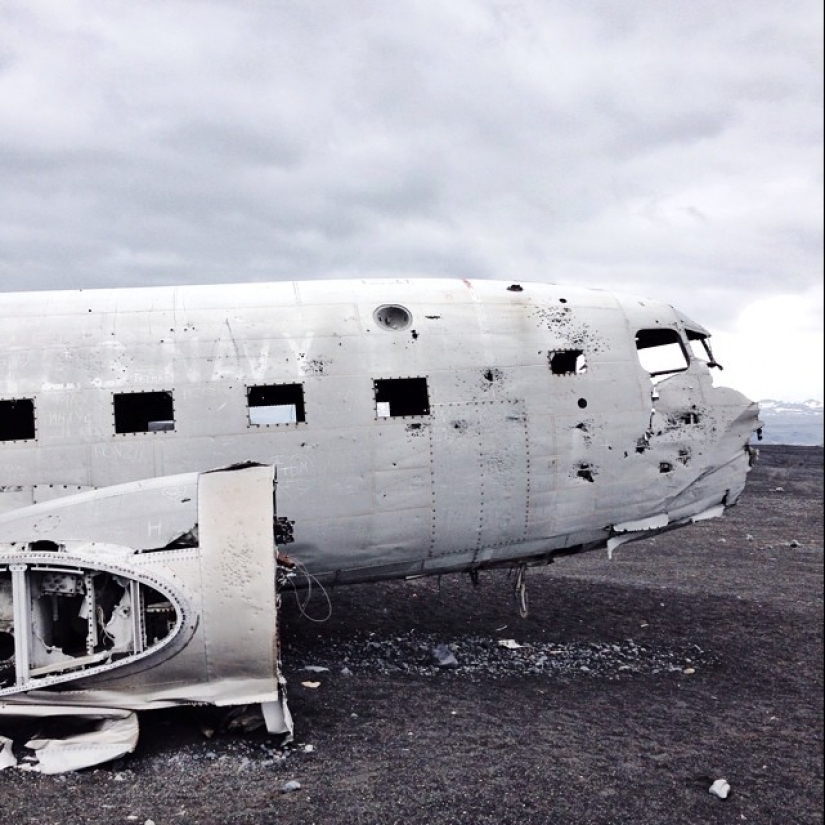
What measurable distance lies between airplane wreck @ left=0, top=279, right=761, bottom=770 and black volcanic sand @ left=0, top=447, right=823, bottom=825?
2.40ft

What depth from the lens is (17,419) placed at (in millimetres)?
7945

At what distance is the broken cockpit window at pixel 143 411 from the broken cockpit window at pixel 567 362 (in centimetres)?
481

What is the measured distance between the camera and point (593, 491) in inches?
360

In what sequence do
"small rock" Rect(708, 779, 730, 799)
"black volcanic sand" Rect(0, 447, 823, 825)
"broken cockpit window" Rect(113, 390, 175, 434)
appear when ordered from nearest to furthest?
1. "black volcanic sand" Rect(0, 447, 823, 825)
2. "small rock" Rect(708, 779, 730, 799)
3. "broken cockpit window" Rect(113, 390, 175, 434)

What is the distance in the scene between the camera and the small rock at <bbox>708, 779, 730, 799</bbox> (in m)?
7.18

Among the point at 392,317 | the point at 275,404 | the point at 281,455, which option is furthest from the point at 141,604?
the point at 392,317

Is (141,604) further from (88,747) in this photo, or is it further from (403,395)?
(403,395)

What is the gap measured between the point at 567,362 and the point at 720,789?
522 centimetres

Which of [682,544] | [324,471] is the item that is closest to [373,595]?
[324,471]

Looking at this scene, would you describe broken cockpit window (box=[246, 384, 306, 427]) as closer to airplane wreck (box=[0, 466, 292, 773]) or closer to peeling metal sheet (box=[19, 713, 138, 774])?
airplane wreck (box=[0, 466, 292, 773])

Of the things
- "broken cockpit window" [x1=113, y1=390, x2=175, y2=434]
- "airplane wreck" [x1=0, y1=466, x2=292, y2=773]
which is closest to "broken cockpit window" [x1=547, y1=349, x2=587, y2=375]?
"airplane wreck" [x1=0, y1=466, x2=292, y2=773]

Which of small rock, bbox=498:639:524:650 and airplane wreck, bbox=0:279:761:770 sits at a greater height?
airplane wreck, bbox=0:279:761:770

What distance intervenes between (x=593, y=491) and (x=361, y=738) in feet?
13.7

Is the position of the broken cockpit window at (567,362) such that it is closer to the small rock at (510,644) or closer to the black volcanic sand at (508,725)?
the black volcanic sand at (508,725)
